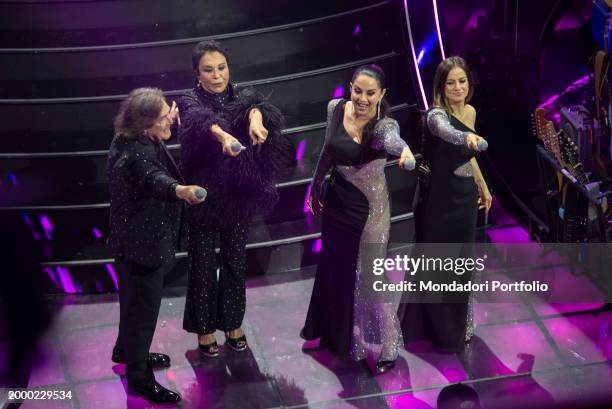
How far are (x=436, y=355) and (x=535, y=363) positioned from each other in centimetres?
50

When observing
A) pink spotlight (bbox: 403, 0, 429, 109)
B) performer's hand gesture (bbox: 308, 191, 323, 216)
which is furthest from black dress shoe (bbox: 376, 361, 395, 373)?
pink spotlight (bbox: 403, 0, 429, 109)

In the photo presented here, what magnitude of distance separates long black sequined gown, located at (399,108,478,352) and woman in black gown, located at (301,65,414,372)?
0.75ft

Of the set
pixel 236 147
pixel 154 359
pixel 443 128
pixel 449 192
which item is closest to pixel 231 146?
pixel 236 147

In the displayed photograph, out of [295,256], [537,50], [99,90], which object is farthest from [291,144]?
[537,50]

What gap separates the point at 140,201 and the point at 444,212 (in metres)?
1.50

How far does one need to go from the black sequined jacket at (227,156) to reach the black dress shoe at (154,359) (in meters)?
0.77

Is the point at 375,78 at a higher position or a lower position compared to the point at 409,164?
higher

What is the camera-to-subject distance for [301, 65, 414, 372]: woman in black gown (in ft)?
13.4

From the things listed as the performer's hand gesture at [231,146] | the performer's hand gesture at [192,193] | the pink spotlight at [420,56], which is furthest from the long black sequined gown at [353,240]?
the pink spotlight at [420,56]

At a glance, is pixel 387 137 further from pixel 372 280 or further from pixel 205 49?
pixel 205 49

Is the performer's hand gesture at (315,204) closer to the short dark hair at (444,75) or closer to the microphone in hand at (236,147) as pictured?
the microphone in hand at (236,147)

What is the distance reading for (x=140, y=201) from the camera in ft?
12.8

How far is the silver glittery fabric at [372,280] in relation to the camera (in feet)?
13.8

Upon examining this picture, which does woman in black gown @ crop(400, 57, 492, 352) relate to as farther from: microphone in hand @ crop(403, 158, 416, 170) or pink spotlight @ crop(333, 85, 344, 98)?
pink spotlight @ crop(333, 85, 344, 98)
